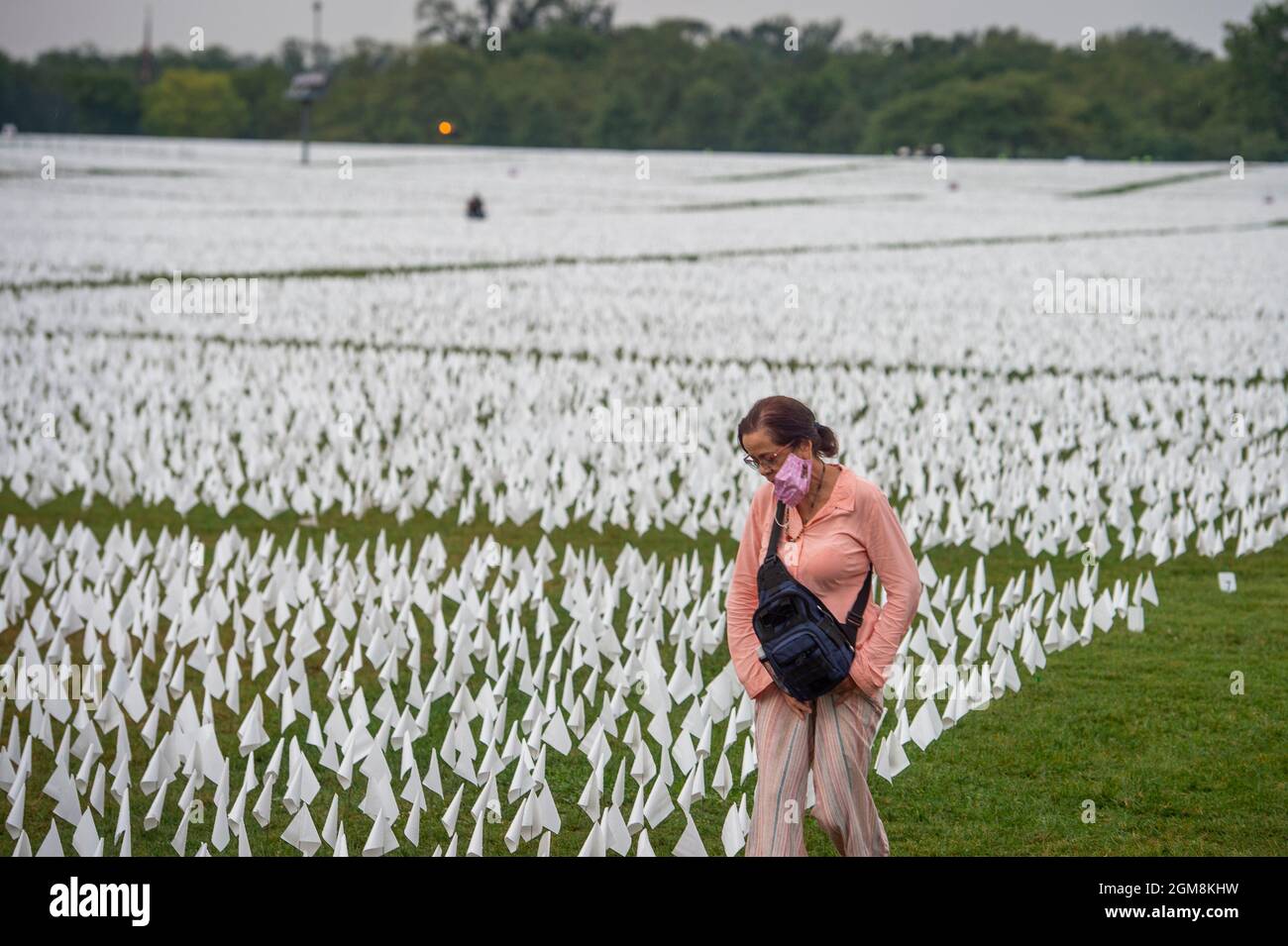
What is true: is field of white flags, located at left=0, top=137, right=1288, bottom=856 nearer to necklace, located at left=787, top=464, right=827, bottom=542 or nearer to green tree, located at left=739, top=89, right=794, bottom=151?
necklace, located at left=787, top=464, right=827, bottom=542

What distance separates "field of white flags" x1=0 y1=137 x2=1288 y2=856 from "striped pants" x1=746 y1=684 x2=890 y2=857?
3.52 feet

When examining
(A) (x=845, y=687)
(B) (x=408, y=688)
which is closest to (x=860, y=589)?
(A) (x=845, y=687)

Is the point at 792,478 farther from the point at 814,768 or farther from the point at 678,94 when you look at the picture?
A: the point at 678,94

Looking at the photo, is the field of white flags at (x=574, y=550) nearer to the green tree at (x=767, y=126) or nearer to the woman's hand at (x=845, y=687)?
the woman's hand at (x=845, y=687)

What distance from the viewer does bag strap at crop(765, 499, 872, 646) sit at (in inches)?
199

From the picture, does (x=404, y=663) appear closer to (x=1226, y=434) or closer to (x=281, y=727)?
(x=281, y=727)

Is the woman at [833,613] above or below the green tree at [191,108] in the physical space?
below

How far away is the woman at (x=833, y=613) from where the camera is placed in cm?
501

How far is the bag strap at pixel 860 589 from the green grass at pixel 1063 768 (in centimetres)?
165

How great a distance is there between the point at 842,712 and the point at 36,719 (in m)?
3.99

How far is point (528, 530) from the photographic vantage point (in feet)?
39.6

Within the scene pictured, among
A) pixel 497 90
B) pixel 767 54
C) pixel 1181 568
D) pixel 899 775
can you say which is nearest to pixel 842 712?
pixel 899 775

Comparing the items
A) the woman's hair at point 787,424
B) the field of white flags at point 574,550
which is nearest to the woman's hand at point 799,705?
the woman's hair at point 787,424

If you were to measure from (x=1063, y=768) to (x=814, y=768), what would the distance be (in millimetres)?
2571
